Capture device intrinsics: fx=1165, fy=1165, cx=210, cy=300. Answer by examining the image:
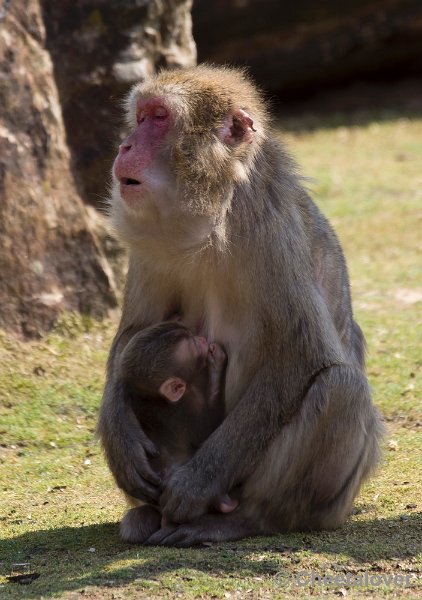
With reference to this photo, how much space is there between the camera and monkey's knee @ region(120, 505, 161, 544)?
514cm

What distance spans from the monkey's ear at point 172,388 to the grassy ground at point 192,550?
67cm

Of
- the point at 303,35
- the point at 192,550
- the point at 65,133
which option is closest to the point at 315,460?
the point at 192,550

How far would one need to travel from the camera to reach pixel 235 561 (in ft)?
15.4

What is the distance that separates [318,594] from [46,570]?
1.15 m

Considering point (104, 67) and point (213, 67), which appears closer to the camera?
point (213, 67)

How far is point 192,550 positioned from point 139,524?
36 centimetres

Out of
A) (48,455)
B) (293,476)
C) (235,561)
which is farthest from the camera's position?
(48,455)

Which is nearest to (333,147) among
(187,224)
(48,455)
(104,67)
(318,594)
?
(104,67)

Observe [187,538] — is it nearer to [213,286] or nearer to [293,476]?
[293,476]

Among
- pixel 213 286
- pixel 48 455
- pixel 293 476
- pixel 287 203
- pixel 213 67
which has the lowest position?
pixel 48 455

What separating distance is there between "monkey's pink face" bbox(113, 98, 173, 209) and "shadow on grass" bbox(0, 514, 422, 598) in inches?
58.8

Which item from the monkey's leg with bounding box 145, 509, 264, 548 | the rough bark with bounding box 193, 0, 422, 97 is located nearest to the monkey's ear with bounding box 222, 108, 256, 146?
the monkey's leg with bounding box 145, 509, 264, 548

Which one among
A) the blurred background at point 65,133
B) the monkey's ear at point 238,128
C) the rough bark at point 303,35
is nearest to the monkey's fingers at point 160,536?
the monkey's ear at point 238,128

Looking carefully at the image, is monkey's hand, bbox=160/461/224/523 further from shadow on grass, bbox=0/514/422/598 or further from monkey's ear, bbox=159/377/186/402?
monkey's ear, bbox=159/377/186/402
